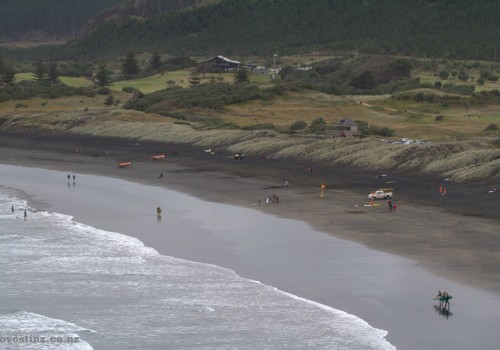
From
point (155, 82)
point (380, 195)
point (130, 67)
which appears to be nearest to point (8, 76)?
point (155, 82)

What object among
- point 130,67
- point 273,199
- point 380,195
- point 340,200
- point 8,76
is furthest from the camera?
point 130,67

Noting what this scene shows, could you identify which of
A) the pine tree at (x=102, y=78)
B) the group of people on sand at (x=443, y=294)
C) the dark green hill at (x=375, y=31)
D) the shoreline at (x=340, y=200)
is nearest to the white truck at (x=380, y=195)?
the shoreline at (x=340, y=200)

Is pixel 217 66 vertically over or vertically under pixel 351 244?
over

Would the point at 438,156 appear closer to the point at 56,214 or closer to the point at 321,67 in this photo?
the point at 56,214

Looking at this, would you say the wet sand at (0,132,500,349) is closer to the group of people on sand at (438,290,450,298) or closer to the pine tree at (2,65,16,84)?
the group of people on sand at (438,290,450,298)

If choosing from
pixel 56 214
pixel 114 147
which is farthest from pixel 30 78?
pixel 56 214

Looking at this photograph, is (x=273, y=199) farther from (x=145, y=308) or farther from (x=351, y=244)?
(x=145, y=308)

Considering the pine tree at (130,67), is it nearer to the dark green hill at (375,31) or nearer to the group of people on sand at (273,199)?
the dark green hill at (375,31)

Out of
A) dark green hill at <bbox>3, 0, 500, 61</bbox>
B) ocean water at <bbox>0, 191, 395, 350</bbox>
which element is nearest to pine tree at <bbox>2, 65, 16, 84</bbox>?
dark green hill at <bbox>3, 0, 500, 61</bbox>
